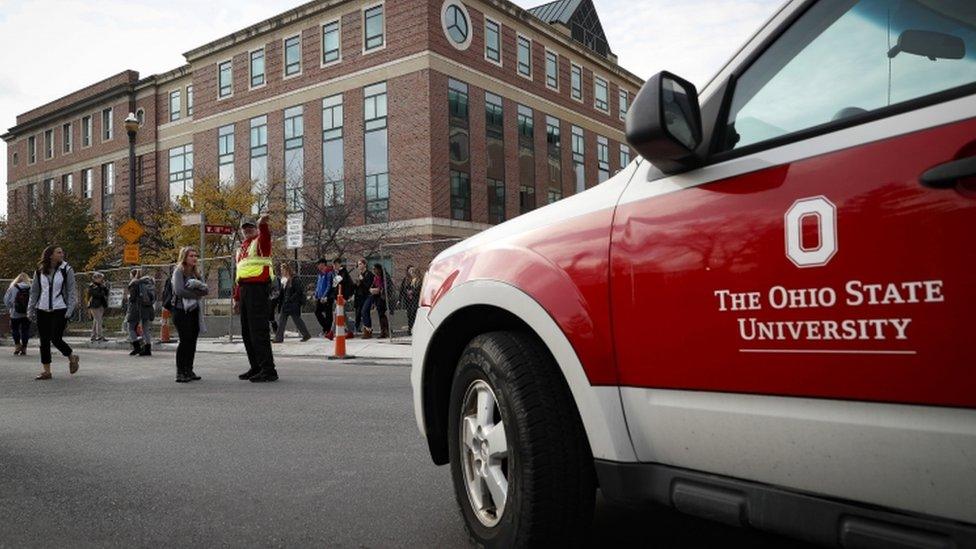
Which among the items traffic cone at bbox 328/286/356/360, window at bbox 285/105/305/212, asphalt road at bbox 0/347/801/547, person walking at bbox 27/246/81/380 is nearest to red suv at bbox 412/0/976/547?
asphalt road at bbox 0/347/801/547

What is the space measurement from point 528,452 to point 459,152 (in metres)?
32.1

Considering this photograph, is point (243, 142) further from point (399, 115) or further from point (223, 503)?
point (223, 503)

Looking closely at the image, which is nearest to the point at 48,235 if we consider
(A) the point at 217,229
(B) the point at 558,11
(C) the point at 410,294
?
(A) the point at 217,229

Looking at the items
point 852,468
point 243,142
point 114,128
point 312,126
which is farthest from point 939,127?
point 114,128

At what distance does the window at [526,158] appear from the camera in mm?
37750

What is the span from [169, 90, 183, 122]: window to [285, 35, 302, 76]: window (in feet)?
34.1

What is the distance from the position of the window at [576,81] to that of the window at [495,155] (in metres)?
6.94

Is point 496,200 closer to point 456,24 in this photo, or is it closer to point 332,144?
point 332,144

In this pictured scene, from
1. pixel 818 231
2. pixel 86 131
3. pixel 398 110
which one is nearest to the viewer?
pixel 818 231

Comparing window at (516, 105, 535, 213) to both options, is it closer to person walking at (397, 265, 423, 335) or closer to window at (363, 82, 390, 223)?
window at (363, 82, 390, 223)

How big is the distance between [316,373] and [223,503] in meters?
6.48

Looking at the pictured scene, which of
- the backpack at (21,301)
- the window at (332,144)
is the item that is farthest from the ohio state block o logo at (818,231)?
the window at (332,144)

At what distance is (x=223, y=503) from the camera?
12.3ft

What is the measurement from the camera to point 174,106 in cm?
4422
